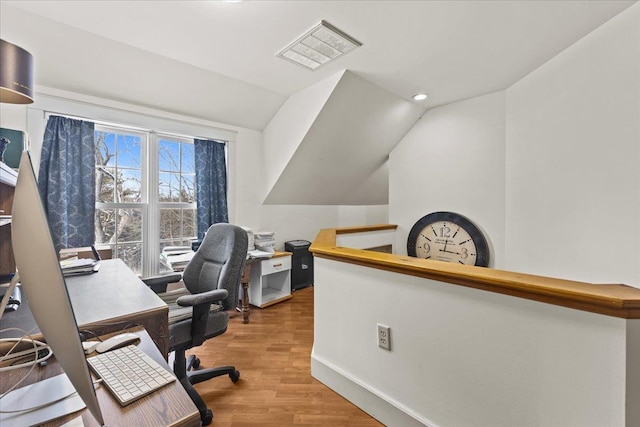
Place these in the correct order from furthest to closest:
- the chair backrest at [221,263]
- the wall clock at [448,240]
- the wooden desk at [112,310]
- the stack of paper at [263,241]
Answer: the stack of paper at [263,241]
the wall clock at [448,240]
the chair backrest at [221,263]
the wooden desk at [112,310]

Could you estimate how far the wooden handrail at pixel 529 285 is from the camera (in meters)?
0.88

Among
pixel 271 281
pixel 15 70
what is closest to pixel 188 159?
pixel 271 281

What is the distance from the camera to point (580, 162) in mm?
2016

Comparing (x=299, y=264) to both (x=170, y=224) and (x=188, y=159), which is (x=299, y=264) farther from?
(x=188, y=159)

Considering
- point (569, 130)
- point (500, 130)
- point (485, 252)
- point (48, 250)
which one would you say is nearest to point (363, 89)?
point (500, 130)

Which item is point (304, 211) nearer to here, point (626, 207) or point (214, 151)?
point (214, 151)

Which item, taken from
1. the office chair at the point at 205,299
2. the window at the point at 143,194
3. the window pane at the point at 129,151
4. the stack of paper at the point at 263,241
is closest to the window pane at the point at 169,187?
the window at the point at 143,194

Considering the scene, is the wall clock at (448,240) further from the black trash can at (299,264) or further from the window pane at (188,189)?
the window pane at (188,189)

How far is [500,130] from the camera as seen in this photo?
276cm

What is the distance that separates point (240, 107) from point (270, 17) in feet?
4.99

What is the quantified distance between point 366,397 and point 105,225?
273 cm

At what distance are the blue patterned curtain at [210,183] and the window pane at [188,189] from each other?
103mm

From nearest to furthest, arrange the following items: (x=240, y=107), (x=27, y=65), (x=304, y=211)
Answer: (x=27, y=65)
(x=240, y=107)
(x=304, y=211)

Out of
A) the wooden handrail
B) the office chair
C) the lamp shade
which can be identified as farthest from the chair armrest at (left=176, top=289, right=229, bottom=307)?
the lamp shade
